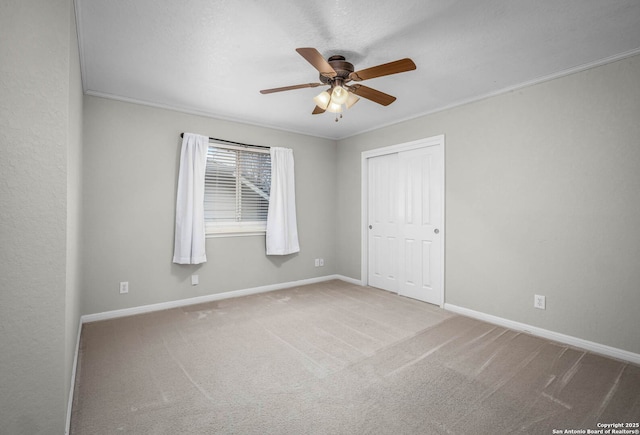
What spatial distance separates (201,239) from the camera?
3.77m

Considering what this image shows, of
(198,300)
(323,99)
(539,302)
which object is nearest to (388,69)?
(323,99)

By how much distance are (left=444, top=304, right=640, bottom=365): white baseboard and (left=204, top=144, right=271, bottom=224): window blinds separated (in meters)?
2.87

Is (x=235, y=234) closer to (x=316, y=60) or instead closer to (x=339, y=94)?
(x=339, y=94)

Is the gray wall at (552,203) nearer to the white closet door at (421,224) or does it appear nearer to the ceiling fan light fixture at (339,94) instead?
the white closet door at (421,224)

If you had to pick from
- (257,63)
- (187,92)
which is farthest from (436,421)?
(187,92)

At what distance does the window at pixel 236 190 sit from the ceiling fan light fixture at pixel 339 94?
2.16 m

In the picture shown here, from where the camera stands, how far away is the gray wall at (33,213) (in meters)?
1.28

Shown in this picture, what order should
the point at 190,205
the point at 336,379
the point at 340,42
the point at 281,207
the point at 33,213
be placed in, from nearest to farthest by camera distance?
the point at 33,213 → the point at 336,379 → the point at 340,42 → the point at 190,205 → the point at 281,207

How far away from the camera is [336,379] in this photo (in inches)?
84.3

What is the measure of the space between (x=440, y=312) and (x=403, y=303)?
0.48 meters

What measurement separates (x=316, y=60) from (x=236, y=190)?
258 centimetres

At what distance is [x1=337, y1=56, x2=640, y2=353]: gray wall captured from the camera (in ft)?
8.05

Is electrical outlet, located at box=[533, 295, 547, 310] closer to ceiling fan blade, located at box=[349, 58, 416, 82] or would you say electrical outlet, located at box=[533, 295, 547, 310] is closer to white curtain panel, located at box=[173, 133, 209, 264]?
ceiling fan blade, located at box=[349, 58, 416, 82]

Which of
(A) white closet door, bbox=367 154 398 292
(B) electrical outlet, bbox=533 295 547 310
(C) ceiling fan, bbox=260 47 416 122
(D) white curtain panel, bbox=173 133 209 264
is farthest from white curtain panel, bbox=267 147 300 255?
(B) electrical outlet, bbox=533 295 547 310
